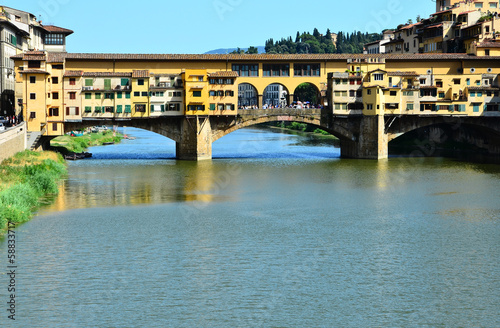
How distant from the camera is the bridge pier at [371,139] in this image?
70.1m

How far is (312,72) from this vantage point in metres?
72.8

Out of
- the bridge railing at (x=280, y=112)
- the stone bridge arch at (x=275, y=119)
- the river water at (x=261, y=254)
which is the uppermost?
the bridge railing at (x=280, y=112)

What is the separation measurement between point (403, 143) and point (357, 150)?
19.5 m

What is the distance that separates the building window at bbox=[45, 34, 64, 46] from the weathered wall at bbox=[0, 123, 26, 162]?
30431 millimetres

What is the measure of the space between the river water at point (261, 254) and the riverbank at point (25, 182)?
0.92m

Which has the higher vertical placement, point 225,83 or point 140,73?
point 140,73

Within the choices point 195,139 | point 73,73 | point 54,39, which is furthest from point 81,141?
point 195,139

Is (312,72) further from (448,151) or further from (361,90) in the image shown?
(448,151)

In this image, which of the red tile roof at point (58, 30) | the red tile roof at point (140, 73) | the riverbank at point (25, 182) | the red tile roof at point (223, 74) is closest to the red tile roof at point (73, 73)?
the red tile roof at point (140, 73)

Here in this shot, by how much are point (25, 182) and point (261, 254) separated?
63.4ft

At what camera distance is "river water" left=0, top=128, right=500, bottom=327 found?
942 inches

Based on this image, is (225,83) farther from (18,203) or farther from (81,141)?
(18,203)

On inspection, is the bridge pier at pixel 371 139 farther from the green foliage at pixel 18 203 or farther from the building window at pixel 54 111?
the green foliage at pixel 18 203

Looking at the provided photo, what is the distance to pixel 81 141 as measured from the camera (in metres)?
86.8
